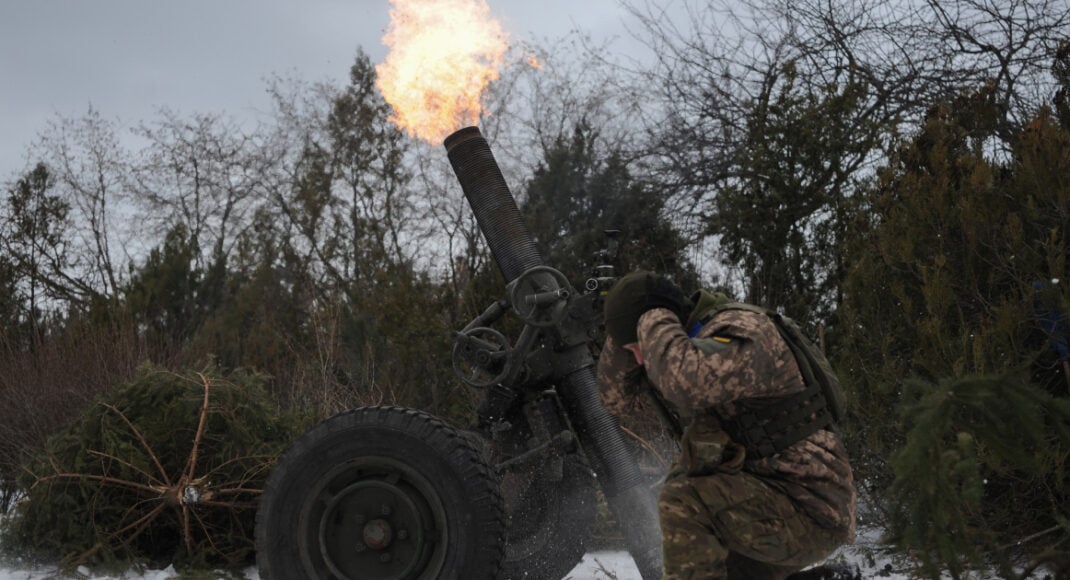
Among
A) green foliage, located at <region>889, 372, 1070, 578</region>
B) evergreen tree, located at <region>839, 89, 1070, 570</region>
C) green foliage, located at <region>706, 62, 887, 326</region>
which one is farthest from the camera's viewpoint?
green foliage, located at <region>706, 62, 887, 326</region>

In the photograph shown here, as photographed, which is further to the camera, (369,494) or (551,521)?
(551,521)

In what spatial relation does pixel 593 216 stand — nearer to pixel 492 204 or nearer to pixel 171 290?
pixel 171 290

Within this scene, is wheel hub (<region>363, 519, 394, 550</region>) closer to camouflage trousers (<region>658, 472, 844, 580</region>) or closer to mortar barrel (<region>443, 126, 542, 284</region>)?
mortar barrel (<region>443, 126, 542, 284</region>)

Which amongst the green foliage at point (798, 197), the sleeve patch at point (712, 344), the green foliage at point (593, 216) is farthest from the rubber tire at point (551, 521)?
the green foliage at point (593, 216)

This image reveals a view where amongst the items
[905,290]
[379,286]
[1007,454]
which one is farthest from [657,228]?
[1007,454]

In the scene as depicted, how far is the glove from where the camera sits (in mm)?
3555

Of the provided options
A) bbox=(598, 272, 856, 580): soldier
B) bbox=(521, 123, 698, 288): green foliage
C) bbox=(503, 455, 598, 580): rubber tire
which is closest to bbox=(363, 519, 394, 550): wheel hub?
bbox=(503, 455, 598, 580): rubber tire

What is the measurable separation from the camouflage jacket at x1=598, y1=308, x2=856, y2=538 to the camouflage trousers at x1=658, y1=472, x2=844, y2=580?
8 centimetres

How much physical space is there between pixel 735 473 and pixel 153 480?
13.5 ft

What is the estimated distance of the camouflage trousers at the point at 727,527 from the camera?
3320 mm

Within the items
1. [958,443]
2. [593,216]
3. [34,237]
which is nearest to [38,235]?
[34,237]

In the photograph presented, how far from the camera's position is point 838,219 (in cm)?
952

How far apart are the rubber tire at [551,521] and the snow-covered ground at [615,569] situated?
62cm

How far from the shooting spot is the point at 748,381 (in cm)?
330
